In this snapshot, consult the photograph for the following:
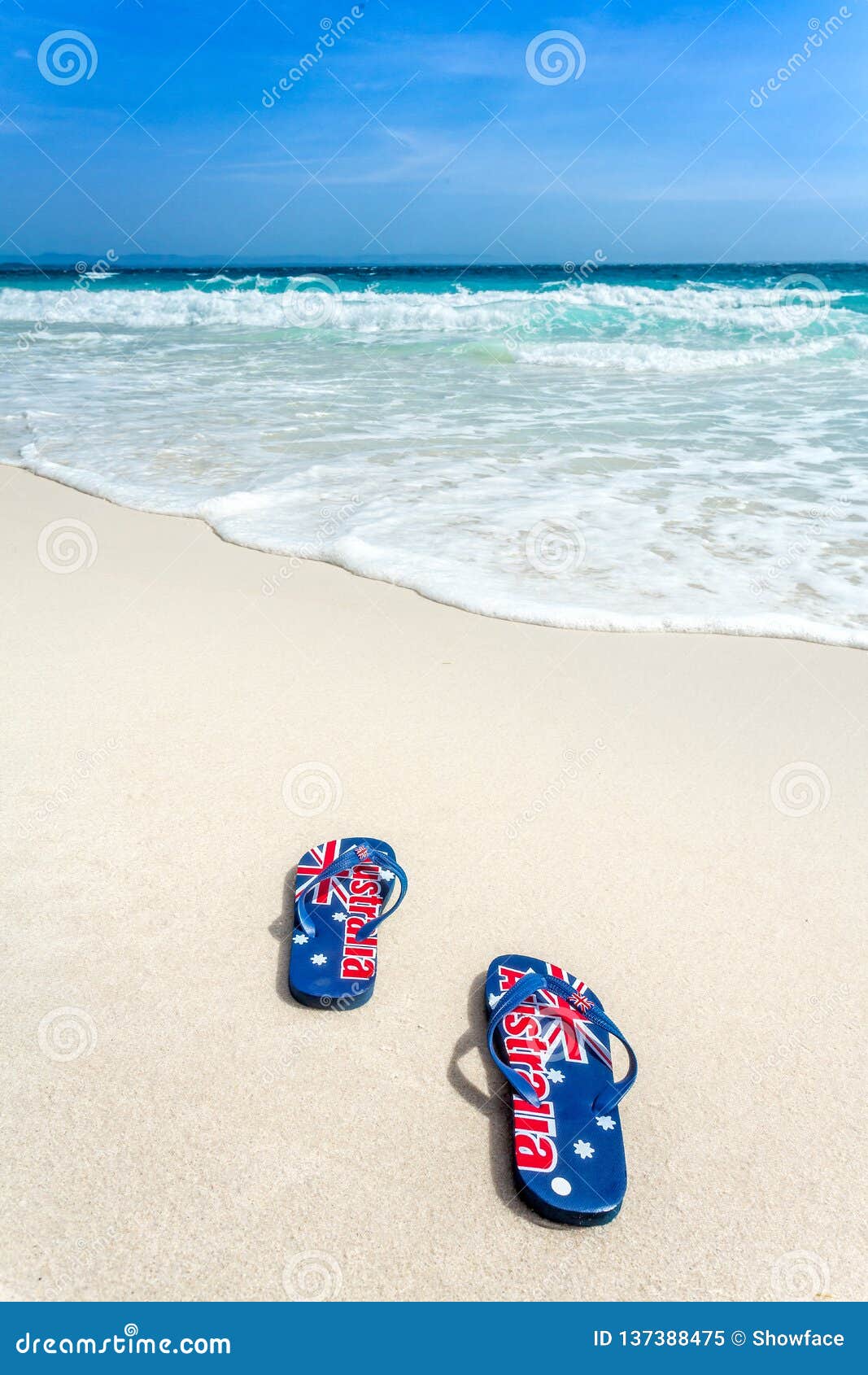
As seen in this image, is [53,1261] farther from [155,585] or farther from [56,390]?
[56,390]

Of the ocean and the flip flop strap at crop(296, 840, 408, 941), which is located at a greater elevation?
the ocean

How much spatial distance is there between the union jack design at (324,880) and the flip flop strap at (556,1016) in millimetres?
475

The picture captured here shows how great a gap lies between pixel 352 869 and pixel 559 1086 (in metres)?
0.71

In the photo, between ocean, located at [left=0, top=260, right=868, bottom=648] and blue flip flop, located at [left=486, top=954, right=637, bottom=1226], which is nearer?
blue flip flop, located at [left=486, top=954, right=637, bottom=1226]

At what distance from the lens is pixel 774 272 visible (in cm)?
3125

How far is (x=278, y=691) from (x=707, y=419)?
230 inches

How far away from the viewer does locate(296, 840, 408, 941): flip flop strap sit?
1915 millimetres

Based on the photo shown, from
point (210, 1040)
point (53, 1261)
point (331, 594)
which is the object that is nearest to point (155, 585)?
point (331, 594)

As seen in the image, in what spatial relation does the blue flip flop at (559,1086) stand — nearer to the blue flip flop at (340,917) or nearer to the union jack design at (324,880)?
the blue flip flop at (340,917)

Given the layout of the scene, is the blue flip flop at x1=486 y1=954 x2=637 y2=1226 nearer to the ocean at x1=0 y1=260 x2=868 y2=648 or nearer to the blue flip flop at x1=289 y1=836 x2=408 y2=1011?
the blue flip flop at x1=289 y1=836 x2=408 y2=1011

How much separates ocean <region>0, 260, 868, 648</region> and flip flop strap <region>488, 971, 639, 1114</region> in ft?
6.06
